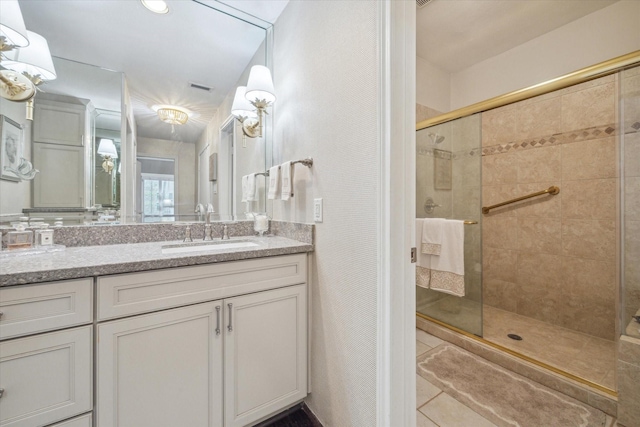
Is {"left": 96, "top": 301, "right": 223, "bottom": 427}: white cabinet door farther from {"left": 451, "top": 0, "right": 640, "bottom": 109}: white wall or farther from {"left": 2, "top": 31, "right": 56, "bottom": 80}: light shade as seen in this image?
{"left": 451, "top": 0, "right": 640, "bottom": 109}: white wall

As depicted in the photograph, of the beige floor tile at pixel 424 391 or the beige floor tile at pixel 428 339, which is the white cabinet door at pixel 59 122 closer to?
the beige floor tile at pixel 424 391

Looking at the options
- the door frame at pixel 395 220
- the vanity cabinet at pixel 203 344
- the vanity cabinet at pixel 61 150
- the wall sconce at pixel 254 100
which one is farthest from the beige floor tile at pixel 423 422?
the vanity cabinet at pixel 61 150

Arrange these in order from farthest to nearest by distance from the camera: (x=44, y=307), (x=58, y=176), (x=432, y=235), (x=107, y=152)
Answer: (x=432, y=235) → (x=107, y=152) → (x=58, y=176) → (x=44, y=307)

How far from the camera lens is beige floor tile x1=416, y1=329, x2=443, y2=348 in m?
2.01

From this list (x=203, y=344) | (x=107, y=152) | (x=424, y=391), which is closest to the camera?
(x=203, y=344)

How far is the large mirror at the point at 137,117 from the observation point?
4.07 ft

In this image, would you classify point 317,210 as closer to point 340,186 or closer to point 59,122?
point 340,186

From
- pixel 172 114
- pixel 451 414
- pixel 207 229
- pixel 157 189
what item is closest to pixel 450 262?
pixel 451 414

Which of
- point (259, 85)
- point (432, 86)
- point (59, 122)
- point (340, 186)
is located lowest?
point (340, 186)

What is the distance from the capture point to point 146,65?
1.50 metres

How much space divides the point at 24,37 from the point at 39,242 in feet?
2.81

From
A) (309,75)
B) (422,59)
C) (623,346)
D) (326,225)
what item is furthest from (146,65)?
(623,346)

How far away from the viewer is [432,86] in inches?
104

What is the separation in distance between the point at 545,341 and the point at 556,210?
1.11 metres
